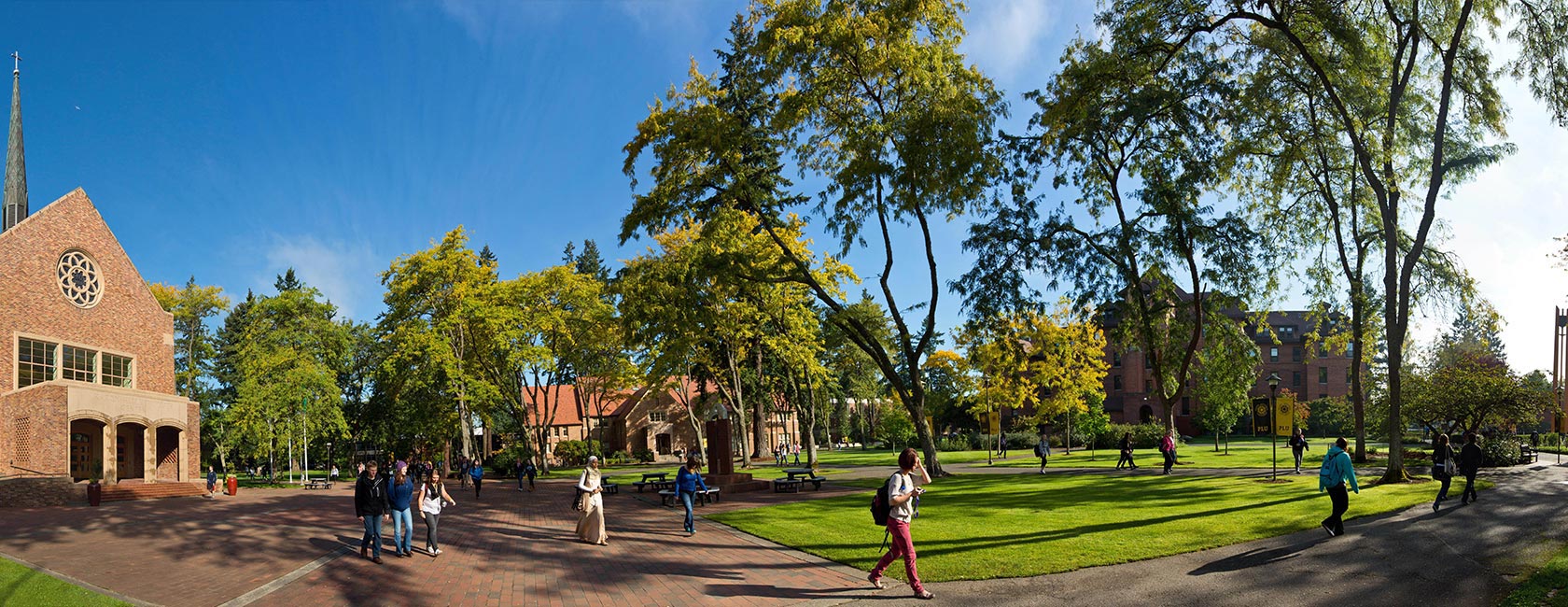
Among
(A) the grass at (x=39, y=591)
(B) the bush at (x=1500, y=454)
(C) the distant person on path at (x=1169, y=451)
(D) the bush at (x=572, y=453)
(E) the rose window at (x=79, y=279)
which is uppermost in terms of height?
(E) the rose window at (x=79, y=279)

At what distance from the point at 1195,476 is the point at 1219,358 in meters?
5.25

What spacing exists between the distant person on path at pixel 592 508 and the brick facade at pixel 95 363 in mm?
25150

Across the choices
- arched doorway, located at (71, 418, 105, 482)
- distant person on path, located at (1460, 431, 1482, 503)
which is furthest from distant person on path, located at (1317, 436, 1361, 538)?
arched doorway, located at (71, 418, 105, 482)

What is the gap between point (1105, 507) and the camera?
17.9 meters

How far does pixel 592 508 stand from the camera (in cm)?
1619

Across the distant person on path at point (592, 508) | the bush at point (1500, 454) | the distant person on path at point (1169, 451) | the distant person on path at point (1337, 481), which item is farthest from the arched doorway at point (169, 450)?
the bush at point (1500, 454)

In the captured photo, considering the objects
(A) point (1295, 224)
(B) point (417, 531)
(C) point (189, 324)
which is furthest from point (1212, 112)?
(C) point (189, 324)

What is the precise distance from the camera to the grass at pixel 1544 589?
342 inches

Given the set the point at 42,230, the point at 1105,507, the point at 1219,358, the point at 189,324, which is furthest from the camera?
the point at 189,324

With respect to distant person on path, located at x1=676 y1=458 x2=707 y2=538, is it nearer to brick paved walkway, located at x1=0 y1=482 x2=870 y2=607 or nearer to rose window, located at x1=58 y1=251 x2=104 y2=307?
brick paved walkway, located at x1=0 y1=482 x2=870 y2=607

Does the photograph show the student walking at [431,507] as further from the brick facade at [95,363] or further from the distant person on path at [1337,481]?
the brick facade at [95,363]

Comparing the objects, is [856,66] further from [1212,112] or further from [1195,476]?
[1195,476]

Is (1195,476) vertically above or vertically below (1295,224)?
below

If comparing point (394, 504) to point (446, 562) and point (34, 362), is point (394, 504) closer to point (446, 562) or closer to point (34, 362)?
point (446, 562)
